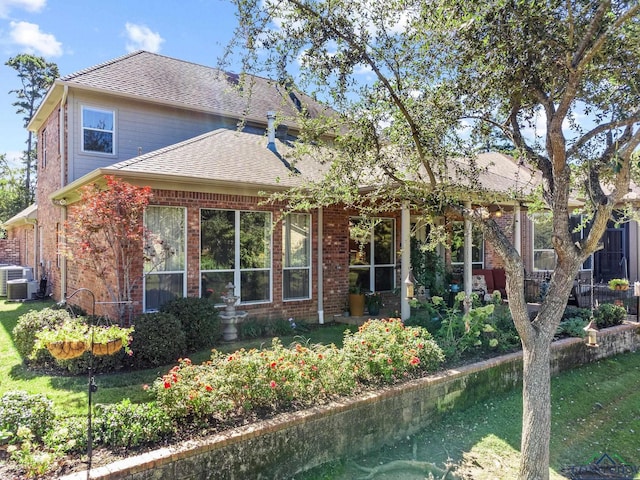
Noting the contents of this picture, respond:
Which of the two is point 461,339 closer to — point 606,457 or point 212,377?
point 606,457

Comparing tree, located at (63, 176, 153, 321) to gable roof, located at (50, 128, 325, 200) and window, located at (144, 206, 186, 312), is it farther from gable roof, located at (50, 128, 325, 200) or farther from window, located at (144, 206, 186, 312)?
gable roof, located at (50, 128, 325, 200)

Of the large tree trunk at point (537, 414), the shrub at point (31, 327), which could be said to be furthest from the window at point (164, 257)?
the large tree trunk at point (537, 414)

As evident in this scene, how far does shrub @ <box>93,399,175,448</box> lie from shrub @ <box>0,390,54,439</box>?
16.3 inches

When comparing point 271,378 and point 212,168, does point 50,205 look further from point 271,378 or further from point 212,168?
point 271,378

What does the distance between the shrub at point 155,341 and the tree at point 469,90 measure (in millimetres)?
3765

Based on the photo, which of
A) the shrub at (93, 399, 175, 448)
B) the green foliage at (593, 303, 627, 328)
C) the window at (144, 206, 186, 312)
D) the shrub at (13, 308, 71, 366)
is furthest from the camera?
the green foliage at (593, 303, 627, 328)

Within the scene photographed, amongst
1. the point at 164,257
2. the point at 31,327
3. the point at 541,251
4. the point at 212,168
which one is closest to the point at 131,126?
the point at 212,168

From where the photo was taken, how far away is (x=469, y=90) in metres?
4.68

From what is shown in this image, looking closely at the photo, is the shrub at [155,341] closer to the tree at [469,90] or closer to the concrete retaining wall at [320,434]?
the concrete retaining wall at [320,434]

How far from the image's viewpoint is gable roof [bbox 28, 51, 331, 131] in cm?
1225

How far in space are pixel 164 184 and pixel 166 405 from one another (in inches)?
206

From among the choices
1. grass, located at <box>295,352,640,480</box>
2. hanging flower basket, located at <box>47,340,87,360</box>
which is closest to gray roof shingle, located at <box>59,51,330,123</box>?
grass, located at <box>295,352,640,480</box>

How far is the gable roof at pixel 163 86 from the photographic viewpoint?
12.2 m

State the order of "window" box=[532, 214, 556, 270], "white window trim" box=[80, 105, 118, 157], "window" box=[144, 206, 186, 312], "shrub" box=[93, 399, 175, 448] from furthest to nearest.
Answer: "window" box=[532, 214, 556, 270]
"white window trim" box=[80, 105, 118, 157]
"window" box=[144, 206, 186, 312]
"shrub" box=[93, 399, 175, 448]
